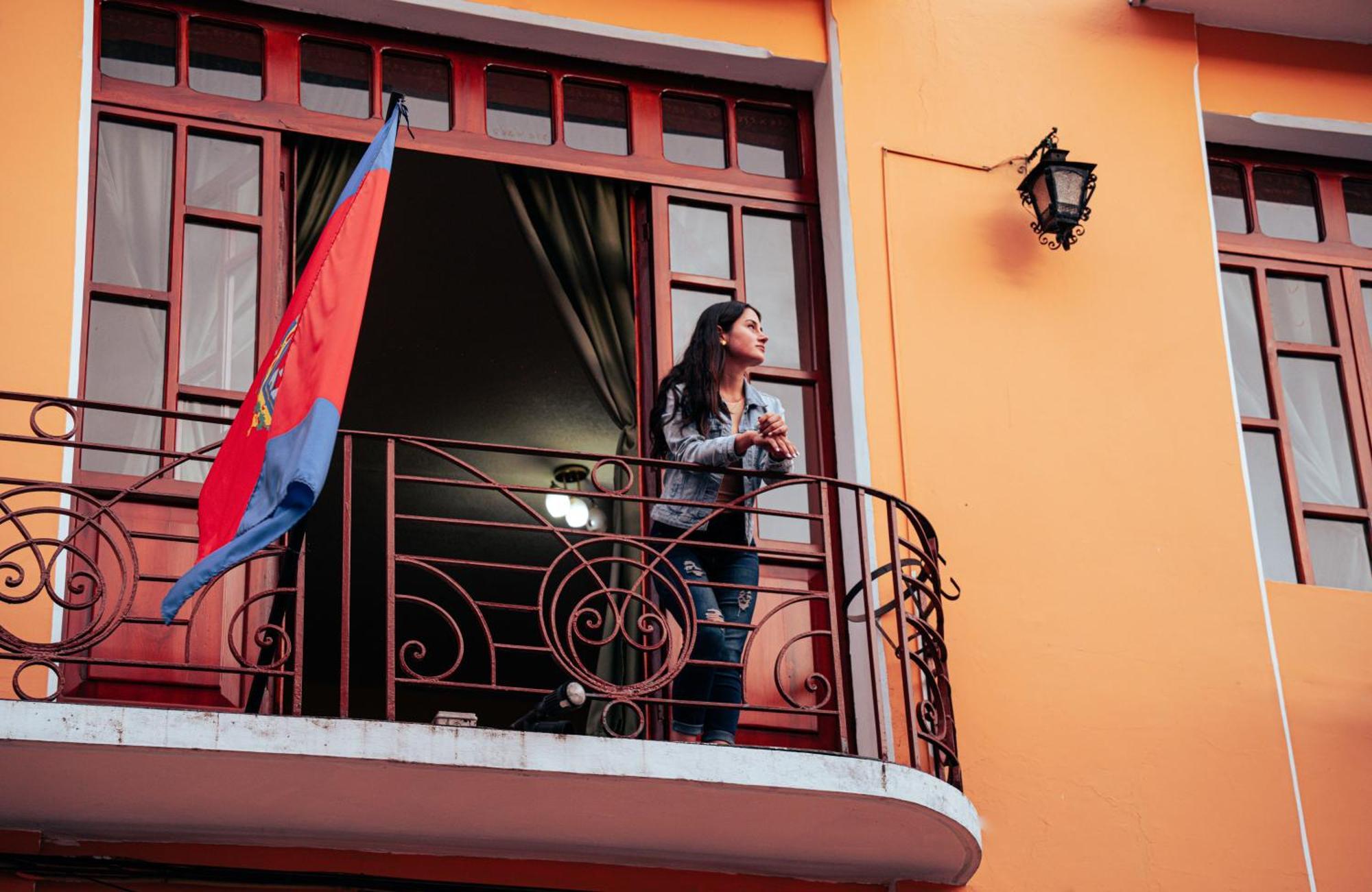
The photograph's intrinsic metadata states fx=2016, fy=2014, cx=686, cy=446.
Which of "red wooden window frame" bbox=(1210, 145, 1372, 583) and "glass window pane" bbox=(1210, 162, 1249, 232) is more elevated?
"glass window pane" bbox=(1210, 162, 1249, 232)

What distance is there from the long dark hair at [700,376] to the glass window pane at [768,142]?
1.47m

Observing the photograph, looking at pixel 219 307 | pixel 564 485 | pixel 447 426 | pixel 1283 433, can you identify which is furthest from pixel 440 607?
pixel 564 485

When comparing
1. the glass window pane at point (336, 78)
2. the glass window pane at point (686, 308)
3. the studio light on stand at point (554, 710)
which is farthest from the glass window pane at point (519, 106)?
the studio light on stand at point (554, 710)

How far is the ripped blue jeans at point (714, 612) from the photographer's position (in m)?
7.31

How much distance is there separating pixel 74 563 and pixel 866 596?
289 centimetres

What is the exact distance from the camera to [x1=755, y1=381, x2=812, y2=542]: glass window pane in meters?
8.38

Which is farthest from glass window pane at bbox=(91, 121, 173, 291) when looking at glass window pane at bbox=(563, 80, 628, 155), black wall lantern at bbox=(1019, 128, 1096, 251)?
black wall lantern at bbox=(1019, 128, 1096, 251)

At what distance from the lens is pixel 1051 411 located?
8.65 meters

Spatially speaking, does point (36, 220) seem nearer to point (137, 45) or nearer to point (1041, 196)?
point (137, 45)

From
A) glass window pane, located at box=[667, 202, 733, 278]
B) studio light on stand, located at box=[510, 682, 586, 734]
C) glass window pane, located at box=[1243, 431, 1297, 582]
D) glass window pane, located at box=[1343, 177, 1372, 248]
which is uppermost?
glass window pane, located at box=[1343, 177, 1372, 248]

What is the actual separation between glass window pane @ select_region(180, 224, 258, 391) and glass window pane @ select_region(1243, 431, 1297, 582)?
4321mm

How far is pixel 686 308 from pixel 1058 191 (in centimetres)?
170

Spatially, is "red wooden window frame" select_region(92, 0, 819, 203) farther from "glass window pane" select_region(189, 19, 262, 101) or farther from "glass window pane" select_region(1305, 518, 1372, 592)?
"glass window pane" select_region(1305, 518, 1372, 592)

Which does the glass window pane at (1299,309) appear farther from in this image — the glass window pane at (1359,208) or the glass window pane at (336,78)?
the glass window pane at (336,78)
